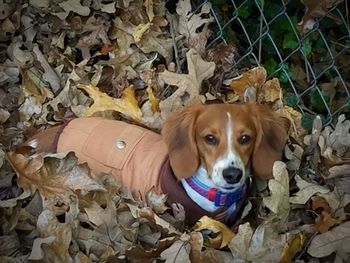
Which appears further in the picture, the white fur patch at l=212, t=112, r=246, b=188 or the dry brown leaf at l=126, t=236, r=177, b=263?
the white fur patch at l=212, t=112, r=246, b=188

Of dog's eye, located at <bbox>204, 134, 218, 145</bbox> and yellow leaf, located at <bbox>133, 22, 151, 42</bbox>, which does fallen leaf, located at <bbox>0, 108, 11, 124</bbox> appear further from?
dog's eye, located at <bbox>204, 134, 218, 145</bbox>

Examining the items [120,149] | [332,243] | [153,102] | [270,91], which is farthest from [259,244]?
[153,102]

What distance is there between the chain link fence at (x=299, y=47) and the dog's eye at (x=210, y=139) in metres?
0.59

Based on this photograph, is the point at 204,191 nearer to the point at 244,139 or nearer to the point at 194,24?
the point at 244,139

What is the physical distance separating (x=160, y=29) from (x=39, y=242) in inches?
74.7

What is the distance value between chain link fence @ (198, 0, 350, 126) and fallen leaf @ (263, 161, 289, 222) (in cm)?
75

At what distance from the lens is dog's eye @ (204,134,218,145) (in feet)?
10.3

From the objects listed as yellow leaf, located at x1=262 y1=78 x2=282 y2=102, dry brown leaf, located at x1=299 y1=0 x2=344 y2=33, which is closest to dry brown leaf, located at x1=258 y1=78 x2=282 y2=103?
yellow leaf, located at x1=262 y1=78 x2=282 y2=102

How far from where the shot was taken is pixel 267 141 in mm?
3164

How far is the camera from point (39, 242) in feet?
8.53

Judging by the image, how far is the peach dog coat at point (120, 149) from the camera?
327cm

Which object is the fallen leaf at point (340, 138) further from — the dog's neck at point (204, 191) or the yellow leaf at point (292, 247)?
the yellow leaf at point (292, 247)

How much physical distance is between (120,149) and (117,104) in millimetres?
437

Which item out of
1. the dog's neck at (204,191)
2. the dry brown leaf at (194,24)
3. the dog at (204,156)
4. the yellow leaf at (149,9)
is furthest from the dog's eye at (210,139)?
the yellow leaf at (149,9)
